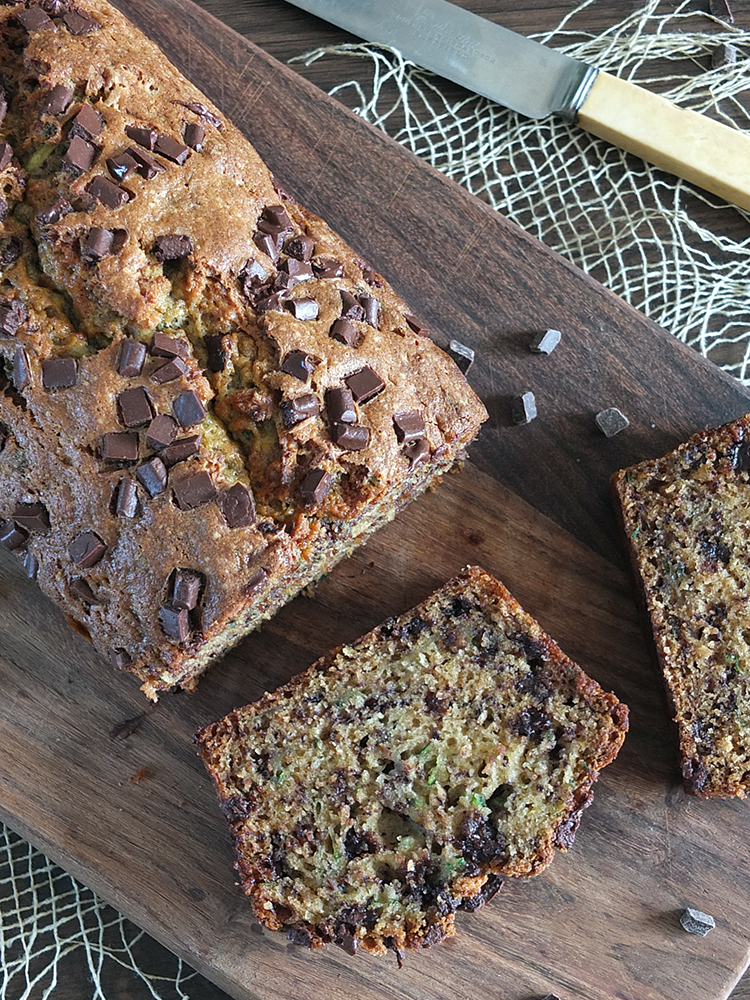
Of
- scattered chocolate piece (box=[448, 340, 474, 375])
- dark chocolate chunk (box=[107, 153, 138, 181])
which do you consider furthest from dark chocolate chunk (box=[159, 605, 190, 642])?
scattered chocolate piece (box=[448, 340, 474, 375])

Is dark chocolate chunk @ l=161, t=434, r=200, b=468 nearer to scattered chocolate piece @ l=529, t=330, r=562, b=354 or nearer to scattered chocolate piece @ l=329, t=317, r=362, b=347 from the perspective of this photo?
scattered chocolate piece @ l=329, t=317, r=362, b=347

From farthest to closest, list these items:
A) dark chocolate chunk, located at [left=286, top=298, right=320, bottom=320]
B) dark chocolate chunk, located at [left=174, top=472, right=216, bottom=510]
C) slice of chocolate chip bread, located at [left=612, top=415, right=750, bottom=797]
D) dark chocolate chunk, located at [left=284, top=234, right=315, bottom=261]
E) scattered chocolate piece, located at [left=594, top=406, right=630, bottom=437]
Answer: scattered chocolate piece, located at [left=594, top=406, right=630, bottom=437], slice of chocolate chip bread, located at [left=612, top=415, right=750, bottom=797], dark chocolate chunk, located at [left=284, top=234, right=315, bottom=261], dark chocolate chunk, located at [left=286, top=298, right=320, bottom=320], dark chocolate chunk, located at [left=174, top=472, right=216, bottom=510]

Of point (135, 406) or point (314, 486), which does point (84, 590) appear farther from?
point (314, 486)

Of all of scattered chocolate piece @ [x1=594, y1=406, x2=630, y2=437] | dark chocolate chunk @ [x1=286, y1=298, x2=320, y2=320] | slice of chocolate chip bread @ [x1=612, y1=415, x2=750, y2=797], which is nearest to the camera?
dark chocolate chunk @ [x1=286, y1=298, x2=320, y2=320]

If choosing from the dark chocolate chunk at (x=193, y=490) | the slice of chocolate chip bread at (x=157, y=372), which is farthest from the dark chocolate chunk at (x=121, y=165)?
the dark chocolate chunk at (x=193, y=490)

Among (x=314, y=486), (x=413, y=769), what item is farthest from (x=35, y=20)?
(x=413, y=769)

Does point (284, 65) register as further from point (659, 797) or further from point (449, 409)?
point (659, 797)

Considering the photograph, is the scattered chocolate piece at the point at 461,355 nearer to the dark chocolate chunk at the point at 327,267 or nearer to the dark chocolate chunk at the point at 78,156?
the dark chocolate chunk at the point at 327,267
